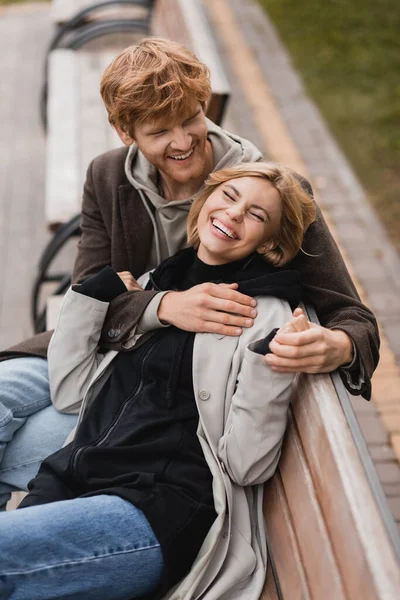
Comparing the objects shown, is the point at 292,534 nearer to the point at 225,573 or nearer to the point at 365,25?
the point at 225,573

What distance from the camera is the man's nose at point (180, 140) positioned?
2531 mm

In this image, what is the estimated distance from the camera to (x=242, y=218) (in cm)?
231

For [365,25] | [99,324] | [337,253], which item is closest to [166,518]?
[99,324]

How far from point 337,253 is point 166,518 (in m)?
0.92

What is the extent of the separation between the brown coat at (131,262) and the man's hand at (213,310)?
5.7 inches

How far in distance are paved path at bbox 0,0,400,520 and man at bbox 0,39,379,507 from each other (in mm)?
1470

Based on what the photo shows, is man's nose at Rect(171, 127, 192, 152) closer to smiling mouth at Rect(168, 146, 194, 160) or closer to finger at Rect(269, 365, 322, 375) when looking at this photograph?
→ smiling mouth at Rect(168, 146, 194, 160)

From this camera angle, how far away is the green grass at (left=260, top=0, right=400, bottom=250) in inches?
248

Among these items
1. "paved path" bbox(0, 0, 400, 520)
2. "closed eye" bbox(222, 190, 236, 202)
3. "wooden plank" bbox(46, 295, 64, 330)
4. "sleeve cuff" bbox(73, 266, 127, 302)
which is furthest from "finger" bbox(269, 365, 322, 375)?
"paved path" bbox(0, 0, 400, 520)

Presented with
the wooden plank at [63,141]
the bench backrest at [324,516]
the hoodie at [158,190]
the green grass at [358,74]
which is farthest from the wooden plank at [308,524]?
the green grass at [358,74]

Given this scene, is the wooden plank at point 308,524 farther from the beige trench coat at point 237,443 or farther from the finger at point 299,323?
the finger at point 299,323

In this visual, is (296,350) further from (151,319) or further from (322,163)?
(322,163)

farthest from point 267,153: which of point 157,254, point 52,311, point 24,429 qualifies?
point 24,429

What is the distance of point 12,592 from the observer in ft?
6.86
